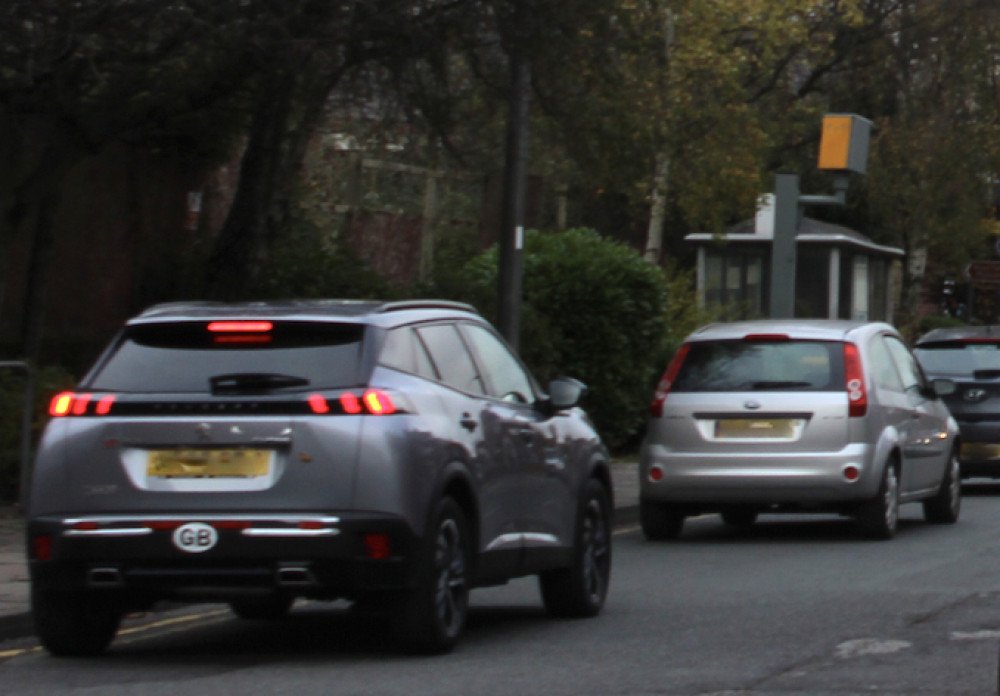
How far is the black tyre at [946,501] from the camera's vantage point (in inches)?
655

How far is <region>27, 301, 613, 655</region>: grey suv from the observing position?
8297mm

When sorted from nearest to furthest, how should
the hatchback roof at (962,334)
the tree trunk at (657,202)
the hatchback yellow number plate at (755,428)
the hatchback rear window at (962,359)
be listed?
the hatchback yellow number plate at (755,428)
the hatchback rear window at (962,359)
the hatchback roof at (962,334)
the tree trunk at (657,202)

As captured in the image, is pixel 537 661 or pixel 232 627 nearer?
pixel 537 661

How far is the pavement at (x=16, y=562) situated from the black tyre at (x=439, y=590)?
6.93ft

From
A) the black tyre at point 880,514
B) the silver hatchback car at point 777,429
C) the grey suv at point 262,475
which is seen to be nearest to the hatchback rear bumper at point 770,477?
the silver hatchback car at point 777,429

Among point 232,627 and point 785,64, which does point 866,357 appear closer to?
point 232,627

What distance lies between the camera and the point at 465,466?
894cm

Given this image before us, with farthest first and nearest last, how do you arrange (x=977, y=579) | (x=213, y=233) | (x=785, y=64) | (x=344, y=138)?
(x=785, y=64) → (x=344, y=138) → (x=213, y=233) → (x=977, y=579)

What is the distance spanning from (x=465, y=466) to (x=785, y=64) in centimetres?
3311

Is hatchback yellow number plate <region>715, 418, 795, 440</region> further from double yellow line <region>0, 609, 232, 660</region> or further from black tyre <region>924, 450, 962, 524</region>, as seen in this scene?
double yellow line <region>0, 609, 232, 660</region>

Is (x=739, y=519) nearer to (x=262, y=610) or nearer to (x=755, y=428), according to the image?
(x=755, y=428)

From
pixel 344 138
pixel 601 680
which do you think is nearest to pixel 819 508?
pixel 601 680

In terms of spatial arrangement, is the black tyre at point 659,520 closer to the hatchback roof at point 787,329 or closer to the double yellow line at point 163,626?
the hatchback roof at point 787,329

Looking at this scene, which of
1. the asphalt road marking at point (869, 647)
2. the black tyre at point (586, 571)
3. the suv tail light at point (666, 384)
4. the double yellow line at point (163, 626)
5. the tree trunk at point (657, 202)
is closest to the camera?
the asphalt road marking at point (869, 647)
